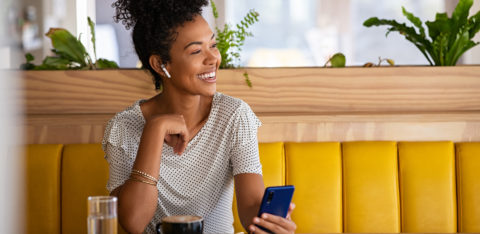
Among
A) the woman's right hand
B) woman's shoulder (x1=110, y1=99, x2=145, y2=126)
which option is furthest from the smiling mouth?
woman's shoulder (x1=110, y1=99, x2=145, y2=126)

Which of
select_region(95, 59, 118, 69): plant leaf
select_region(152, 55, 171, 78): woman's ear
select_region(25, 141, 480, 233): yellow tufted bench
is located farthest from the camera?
select_region(95, 59, 118, 69): plant leaf

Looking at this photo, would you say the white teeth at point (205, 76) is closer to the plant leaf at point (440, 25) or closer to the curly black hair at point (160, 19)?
the curly black hair at point (160, 19)

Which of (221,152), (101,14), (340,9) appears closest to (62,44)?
(221,152)

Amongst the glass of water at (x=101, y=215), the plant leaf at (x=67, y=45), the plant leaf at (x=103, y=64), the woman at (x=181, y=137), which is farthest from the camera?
the plant leaf at (x=103, y=64)

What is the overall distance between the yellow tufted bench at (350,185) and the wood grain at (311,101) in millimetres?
100

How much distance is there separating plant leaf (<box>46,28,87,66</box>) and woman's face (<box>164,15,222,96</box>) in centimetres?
55

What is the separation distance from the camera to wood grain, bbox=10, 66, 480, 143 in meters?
1.81

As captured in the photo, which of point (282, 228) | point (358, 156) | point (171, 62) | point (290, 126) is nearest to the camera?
point (282, 228)

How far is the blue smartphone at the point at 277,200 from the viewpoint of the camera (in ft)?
3.38

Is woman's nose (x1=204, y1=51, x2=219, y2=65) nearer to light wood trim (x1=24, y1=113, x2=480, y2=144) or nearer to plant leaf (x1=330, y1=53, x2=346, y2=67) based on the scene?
light wood trim (x1=24, y1=113, x2=480, y2=144)

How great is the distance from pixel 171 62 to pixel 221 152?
0.27 meters

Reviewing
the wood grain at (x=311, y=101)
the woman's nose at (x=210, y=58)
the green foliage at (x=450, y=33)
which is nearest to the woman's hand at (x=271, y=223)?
the woman's nose at (x=210, y=58)

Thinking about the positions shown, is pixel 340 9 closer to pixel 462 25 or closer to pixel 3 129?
pixel 462 25

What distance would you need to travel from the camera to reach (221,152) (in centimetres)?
150
